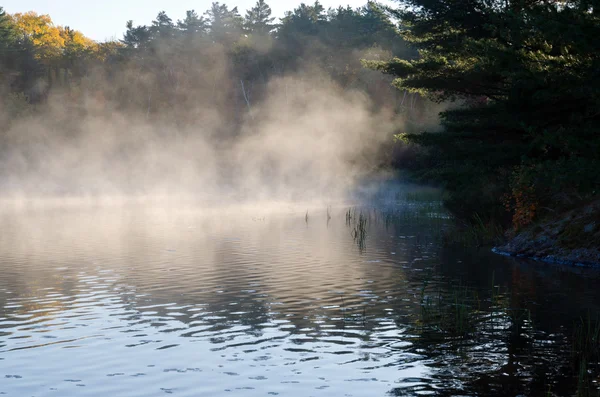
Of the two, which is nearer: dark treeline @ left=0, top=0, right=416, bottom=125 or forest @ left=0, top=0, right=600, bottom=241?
forest @ left=0, top=0, right=600, bottom=241

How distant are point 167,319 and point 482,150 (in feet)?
54.8

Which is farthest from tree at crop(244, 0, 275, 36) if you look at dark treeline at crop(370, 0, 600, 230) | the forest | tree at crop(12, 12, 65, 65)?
dark treeline at crop(370, 0, 600, 230)

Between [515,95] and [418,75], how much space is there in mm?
7133

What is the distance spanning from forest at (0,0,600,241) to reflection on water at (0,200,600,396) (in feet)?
12.0

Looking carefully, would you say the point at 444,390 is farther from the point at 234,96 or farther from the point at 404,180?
the point at 234,96

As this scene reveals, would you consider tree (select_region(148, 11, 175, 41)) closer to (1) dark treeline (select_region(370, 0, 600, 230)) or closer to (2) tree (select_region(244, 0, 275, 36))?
(2) tree (select_region(244, 0, 275, 36))

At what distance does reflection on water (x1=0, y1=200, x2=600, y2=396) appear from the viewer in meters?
10.9

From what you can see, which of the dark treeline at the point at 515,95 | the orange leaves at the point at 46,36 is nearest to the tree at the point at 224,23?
the orange leaves at the point at 46,36

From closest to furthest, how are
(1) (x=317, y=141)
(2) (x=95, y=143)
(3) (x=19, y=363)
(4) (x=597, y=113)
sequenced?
(3) (x=19, y=363) < (4) (x=597, y=113) < (1) (x=317, y=141) < (2) (x=95, y=143)

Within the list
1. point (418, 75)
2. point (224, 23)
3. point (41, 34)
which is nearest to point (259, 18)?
point (224, 23)

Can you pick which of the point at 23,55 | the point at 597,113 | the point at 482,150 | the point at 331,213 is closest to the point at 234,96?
the point at 23,55

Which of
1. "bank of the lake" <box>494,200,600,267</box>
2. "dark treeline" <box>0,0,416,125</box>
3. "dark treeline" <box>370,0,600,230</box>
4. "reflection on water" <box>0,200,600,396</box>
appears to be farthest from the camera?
"dark treeline" <box>0,0,416,125</box>

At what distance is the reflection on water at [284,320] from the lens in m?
10.9

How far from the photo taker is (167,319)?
15.2 metres
